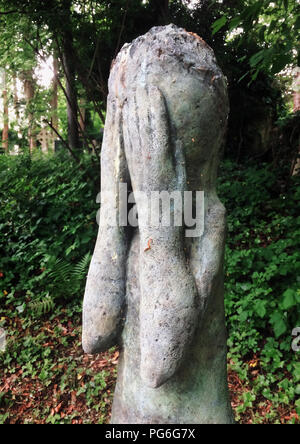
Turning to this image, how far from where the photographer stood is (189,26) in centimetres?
589

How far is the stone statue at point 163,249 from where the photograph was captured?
1.13 metres

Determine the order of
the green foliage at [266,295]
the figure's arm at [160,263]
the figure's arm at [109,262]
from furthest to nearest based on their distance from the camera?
the green foliage at [266,295] < the figure's arm at [109,262] < the figure's arm at [160,263]

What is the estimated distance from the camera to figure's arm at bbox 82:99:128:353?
127 cm

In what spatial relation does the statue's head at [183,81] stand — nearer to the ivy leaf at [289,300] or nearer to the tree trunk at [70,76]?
the ivy leaf at [289,300]

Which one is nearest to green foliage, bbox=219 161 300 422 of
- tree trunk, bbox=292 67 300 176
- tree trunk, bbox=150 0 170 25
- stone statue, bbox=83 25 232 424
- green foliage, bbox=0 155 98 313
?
tree trunk, bbox=292 67 300 176

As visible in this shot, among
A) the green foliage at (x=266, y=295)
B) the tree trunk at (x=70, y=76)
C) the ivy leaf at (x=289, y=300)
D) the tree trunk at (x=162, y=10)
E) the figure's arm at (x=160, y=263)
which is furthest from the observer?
the tree trunk at (x=162, y=10)

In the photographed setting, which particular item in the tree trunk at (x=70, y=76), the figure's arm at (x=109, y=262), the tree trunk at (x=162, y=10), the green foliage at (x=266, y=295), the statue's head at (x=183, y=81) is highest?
the tree trunk at (x=162, y=10)

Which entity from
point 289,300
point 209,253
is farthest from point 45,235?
point 209,253

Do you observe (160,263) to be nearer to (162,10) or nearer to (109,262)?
(109,262)

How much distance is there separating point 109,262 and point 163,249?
0.80ft

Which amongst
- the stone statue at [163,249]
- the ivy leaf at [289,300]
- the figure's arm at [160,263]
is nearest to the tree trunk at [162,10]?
the ivy leaf at [289,300]

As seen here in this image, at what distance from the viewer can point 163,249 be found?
3.75 ft

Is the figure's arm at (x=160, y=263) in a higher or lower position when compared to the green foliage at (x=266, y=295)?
higher

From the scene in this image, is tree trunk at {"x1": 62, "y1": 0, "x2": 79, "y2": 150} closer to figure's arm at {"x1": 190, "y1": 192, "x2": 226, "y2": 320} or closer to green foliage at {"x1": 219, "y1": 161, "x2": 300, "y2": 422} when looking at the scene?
green foliage at {"x1": 219, "y1": 161, "x2": 300, "y2": 422}
